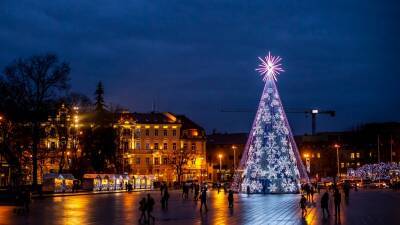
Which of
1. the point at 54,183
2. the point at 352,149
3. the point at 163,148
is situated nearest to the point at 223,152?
the point at 163,148

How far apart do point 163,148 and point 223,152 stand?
33.2 meters

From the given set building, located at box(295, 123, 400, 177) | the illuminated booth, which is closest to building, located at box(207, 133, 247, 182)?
building, located at box(295, 123, 400, 177)

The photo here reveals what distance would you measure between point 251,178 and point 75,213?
117 feet

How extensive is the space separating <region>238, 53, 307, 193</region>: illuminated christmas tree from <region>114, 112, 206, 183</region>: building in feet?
230

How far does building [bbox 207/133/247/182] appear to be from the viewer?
173125 mm

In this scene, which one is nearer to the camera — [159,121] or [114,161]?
[114,161]

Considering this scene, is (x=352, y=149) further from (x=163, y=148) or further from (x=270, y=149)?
(x=270, y=149)

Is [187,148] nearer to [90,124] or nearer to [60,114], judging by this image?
[90,124]

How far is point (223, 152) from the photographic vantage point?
18038cm

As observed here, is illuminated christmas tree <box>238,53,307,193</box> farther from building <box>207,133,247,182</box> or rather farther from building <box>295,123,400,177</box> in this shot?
building <box>207,133,247,182</box>

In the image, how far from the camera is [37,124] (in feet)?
243

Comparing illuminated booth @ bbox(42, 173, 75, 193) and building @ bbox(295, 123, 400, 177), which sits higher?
building @ bbox(295, 123, 400, 177)

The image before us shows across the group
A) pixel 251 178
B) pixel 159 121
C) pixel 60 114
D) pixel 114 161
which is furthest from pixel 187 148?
pixel 251 178

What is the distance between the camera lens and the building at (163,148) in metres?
148
